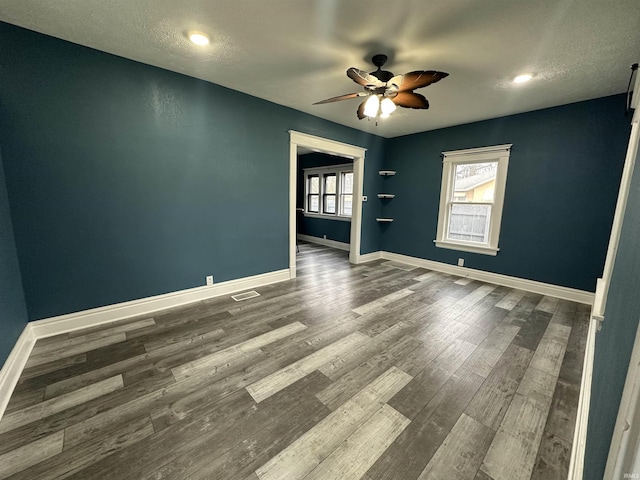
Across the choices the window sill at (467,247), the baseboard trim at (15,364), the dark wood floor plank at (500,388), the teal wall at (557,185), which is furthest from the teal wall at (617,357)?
the window sill at (467,247)

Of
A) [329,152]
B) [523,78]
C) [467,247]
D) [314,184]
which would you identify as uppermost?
[523,78]

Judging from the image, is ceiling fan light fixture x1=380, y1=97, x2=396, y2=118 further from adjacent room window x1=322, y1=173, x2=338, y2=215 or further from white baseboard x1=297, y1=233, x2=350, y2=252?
white baseboard x1=297, y1=233, x2=350, y2=252

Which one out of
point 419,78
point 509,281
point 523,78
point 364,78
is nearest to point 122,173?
point 364,78

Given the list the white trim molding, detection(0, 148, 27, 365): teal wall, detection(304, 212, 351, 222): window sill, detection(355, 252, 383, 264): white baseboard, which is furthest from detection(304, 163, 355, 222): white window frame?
detection(0, 148, 27, 365): teal wall

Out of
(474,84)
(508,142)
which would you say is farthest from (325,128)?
(508,142)

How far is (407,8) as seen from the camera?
1779 millimetres

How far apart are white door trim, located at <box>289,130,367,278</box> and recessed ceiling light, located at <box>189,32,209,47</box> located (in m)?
1.69

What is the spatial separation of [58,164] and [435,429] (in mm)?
3662

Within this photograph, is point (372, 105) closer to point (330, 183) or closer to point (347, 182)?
point (347, 182)

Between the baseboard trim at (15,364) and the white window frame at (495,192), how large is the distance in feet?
17.9

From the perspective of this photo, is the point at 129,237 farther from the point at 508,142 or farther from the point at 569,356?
the point at 508,142

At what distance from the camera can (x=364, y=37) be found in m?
2.12

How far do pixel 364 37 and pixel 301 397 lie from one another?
286cm

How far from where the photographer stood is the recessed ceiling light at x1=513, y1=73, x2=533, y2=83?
8.66 feet
